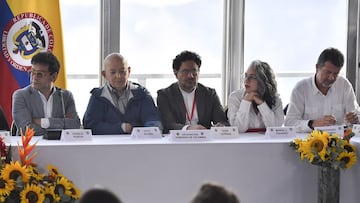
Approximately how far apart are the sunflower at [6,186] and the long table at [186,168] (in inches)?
12.0

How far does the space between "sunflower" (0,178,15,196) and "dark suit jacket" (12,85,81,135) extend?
0.89 m

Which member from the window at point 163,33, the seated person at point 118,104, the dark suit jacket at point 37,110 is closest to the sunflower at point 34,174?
the dark suit jacket at point 37,110

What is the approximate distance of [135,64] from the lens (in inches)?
168

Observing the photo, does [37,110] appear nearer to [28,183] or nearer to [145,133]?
[145,133]

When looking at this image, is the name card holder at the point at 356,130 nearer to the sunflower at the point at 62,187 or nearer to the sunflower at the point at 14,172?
the sunflower at the point at 62,187

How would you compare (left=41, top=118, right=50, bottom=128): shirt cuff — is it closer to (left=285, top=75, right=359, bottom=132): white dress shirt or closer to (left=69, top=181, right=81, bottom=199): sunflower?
(left=69, top=181, right=81, bottom=199): sunflower

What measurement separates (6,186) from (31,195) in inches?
4.0

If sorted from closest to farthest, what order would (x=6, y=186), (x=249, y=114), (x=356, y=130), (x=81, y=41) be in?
1. (x=6, y=186)
2. (x=356, y=130)
3. (x=249, y=114)
4. (x=81, y=41)

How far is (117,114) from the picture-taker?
2.97m

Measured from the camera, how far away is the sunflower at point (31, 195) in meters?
1.89

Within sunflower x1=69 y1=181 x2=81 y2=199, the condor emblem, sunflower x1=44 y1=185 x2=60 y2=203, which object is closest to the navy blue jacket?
sunflower x1=69 y1=181 x2=81 y2=199

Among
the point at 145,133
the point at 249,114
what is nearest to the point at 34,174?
the point at 145,133

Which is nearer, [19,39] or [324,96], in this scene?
[324,96]

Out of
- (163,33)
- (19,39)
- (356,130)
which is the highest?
(163,33)
